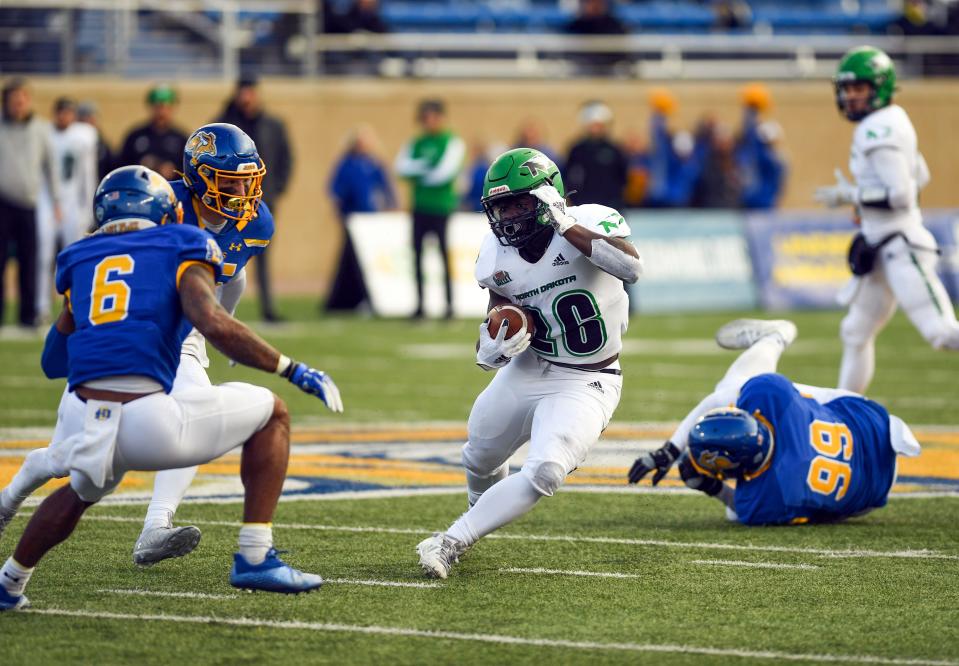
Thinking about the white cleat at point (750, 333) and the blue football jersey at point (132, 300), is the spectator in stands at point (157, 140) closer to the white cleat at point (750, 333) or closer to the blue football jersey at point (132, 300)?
the white cleat at point (750, 333)

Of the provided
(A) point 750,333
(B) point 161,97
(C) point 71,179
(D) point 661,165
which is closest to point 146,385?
(A) point 750,333

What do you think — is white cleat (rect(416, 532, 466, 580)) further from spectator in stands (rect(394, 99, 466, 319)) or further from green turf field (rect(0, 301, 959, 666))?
spectator in stands (rect(394, 99, 466, 319))

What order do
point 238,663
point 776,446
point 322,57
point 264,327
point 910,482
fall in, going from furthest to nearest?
1. point 322,57
2. point 264,327
3. point 910,482
4. point 776,446
5. point 238,663

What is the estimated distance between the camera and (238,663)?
4648 mm

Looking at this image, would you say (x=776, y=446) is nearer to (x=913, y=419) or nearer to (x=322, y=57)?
(x=913, y=419)

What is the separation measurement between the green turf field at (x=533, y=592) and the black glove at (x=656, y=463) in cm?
21

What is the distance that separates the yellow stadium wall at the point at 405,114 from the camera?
21828 millimetres

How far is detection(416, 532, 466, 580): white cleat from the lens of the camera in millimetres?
5766

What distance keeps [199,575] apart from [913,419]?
5.85 meters

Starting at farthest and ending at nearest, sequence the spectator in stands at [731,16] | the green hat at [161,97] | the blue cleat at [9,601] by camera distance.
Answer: the spectator in stands at [731,16] → the green hat at [161,97] → the blue cleat at [9,601]

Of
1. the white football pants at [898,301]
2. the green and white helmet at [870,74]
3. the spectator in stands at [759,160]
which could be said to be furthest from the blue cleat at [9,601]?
the spectator in stands at [759,160]

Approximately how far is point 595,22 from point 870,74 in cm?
1440

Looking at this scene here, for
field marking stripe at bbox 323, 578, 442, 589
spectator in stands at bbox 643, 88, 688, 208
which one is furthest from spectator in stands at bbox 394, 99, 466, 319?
field marking stripe at bbox 323, 578, 442, 589

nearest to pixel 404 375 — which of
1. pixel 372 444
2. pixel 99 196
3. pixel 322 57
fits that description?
pixel 372 444
